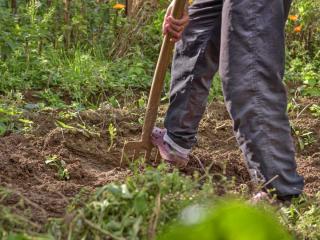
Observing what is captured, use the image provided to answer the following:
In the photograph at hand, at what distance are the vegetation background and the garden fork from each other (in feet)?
0.80

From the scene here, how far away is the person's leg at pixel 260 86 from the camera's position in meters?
2.74

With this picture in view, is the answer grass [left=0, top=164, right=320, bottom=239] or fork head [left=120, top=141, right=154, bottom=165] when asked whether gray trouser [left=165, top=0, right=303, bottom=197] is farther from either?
grass [left=0, top=164, right=320, bottom=239]

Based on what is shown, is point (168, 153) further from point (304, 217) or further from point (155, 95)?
point (304, 217)

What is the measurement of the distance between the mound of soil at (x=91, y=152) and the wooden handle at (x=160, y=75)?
28 cm

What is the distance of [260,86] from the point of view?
2.76m

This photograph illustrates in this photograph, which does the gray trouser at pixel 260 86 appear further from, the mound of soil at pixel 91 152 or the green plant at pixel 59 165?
the green plant at pixel 59 165

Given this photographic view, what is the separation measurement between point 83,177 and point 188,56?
77 cm

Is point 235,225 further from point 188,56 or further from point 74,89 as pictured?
point 74,89

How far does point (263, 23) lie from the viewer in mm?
2734

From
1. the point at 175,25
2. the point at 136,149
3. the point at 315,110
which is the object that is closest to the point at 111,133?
the point at 136,149

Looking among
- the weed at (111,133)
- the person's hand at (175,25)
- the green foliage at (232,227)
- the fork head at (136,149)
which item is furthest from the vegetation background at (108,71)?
the green foliage at (232,227)

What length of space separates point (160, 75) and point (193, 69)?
16 cm

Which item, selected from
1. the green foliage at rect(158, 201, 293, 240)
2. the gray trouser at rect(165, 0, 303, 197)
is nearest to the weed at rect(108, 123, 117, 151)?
the gray trouser at rect(165, 0, 303, 197)

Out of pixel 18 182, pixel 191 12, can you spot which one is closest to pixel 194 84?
pixel 191 12
